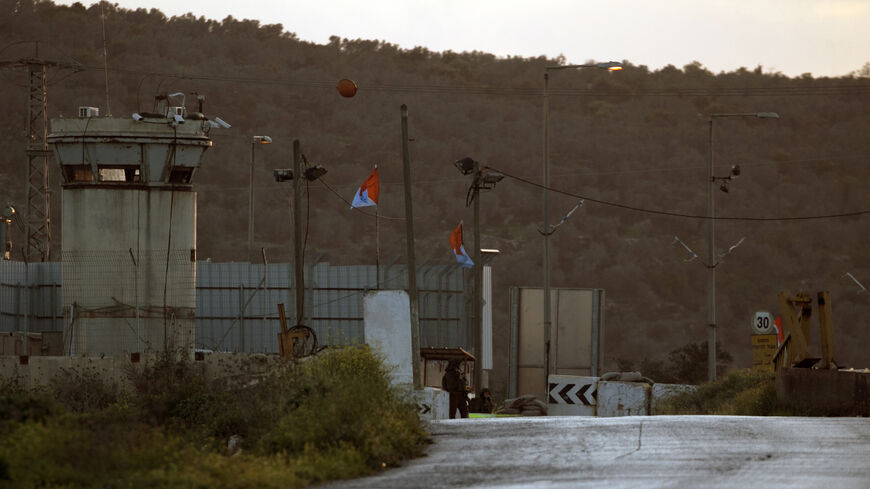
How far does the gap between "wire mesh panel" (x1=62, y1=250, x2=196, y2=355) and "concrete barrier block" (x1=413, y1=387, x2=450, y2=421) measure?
616 inches

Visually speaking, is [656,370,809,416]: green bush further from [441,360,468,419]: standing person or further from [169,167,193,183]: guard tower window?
[169,167,193,183]: guard tower window

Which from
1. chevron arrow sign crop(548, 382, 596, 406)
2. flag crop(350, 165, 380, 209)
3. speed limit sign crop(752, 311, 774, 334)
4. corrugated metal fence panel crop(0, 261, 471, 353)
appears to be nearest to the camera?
chevron arrow sign crop(548, 382, 596, 406)

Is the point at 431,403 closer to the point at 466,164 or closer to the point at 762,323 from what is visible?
the point at 466,164

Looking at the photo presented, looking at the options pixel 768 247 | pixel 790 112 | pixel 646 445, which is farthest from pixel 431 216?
pixel 646 445

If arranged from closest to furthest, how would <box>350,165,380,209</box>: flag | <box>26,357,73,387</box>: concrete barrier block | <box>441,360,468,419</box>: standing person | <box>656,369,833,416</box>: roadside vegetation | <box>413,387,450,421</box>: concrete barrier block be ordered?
<box>413,387,450,421</box>: concrete barrier block, <box>656,369,833,416</box>: roadside vegetation, <box>26,357,73,387</box>: concrete barrier block, <box>441,360,468,419</box>: standing person, <box>350,165,380,209</box>: flag

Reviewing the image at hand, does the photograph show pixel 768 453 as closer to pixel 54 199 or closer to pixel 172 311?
pixel 172 311

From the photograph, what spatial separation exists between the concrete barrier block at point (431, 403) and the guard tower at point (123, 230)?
16.3m

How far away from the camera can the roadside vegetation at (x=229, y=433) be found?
1343 cm

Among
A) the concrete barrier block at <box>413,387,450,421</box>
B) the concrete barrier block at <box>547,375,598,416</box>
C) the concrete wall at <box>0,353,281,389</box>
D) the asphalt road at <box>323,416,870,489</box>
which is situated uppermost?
the concrete wall at <box>0,353,281,389</box>

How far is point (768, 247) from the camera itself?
11338cm

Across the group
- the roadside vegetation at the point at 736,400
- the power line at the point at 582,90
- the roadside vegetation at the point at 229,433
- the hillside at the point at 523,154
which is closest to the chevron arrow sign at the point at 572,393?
the roadside vegetation at the point at 736,400

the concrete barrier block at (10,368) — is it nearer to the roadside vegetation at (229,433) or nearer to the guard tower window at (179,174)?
the roadside vegetation at (229,433)

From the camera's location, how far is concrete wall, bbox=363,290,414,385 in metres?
20.0

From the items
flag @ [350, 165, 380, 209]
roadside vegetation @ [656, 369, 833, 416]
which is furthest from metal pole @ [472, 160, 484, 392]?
roadside vegetation @ [656, 369, 833, 416]
